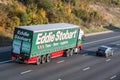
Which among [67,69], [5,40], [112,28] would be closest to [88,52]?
[5,40]

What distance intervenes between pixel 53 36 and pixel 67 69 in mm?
4266

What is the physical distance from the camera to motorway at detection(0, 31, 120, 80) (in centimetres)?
3153

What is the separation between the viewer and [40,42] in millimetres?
35562

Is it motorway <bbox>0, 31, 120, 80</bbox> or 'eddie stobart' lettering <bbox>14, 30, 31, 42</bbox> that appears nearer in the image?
motorway <bbox>0, 31, 120, 80</bbox>

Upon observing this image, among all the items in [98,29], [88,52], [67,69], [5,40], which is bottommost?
[88,52]

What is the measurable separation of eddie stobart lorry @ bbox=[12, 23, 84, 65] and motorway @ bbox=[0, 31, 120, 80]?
82 centimetres

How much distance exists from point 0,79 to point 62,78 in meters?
5.57

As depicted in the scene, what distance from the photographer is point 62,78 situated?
31.4 metres

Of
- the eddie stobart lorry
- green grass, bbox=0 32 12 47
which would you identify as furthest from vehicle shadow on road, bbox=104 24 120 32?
the eddie stobart lorry

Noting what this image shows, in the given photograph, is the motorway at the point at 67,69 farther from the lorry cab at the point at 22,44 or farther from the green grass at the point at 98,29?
the green grass at the point at 98,29

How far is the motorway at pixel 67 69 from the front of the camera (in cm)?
3153

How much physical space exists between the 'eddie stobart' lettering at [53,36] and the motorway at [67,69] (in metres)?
2.43

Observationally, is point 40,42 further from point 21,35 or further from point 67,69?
point 67,69

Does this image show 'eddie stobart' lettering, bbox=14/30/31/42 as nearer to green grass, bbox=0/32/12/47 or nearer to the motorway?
the motorway
